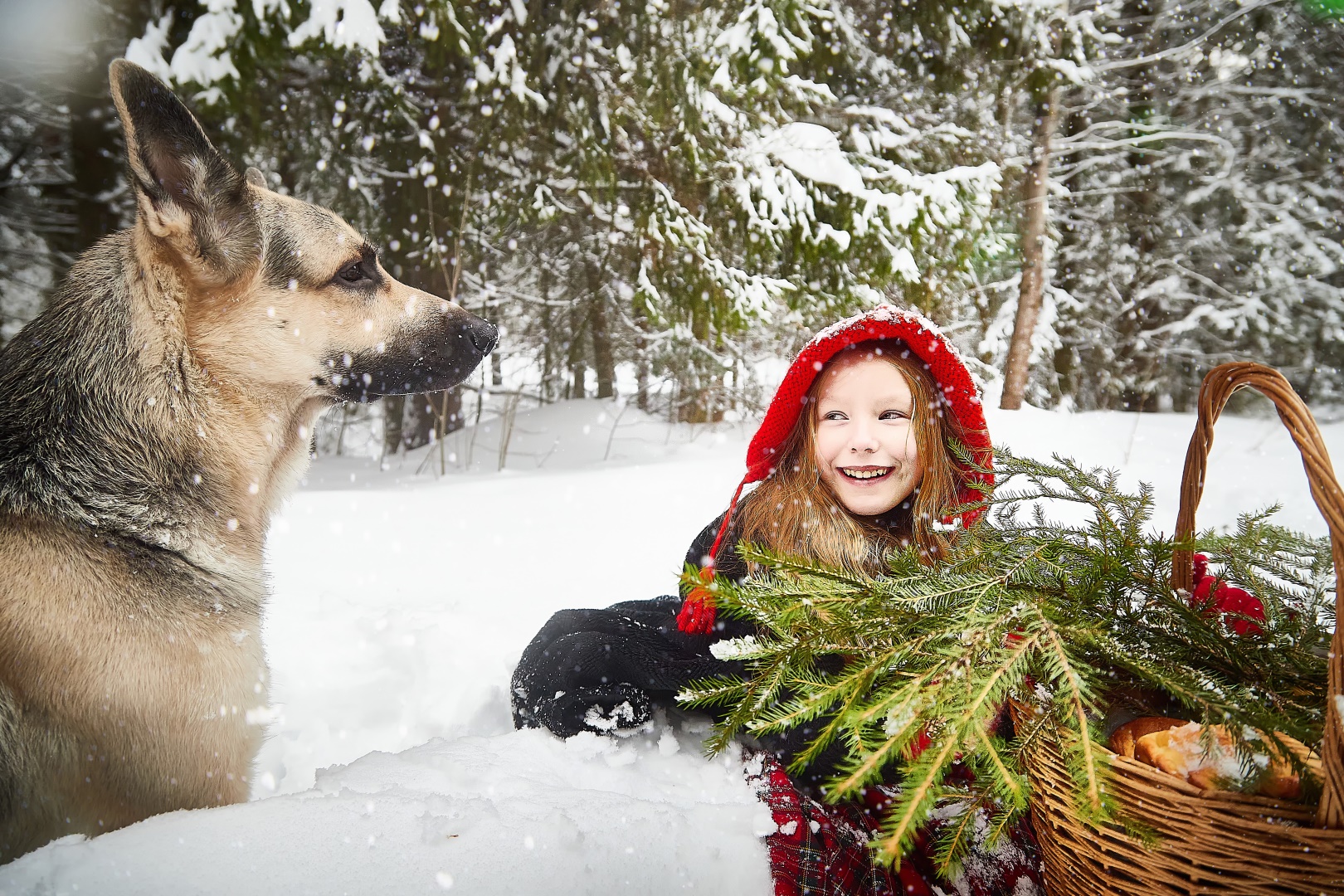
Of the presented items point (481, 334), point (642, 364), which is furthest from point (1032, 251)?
point (481, 334)

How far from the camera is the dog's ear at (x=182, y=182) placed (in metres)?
1.63

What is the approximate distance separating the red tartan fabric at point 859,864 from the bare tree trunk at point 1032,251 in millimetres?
8148

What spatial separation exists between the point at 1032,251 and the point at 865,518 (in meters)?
7.80

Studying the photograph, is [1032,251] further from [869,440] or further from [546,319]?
[869,440]

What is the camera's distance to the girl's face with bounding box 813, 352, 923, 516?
209 centimetres

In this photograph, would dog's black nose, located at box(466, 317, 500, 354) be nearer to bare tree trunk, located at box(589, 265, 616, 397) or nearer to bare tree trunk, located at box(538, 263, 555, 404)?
bare tree trunk, located at box(589, 265, 616, 397)

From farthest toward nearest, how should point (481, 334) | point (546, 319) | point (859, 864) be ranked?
point (546, 319), point (481, 334), point (859, 864)

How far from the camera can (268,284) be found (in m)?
2.05

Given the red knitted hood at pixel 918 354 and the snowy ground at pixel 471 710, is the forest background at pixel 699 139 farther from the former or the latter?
the red knitted hood at pixel 918 354

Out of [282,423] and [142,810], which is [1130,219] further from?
[142,810]

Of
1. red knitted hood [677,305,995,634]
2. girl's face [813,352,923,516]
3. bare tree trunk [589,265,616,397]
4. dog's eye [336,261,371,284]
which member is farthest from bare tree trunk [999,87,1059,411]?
dog's eye [336,261,371,284]

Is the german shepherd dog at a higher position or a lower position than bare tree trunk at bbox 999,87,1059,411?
lower

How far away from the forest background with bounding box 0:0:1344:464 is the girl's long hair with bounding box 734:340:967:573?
4.26 m

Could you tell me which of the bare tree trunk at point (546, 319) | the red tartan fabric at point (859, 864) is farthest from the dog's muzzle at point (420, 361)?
the bare tree trunk at point (546, 319)
